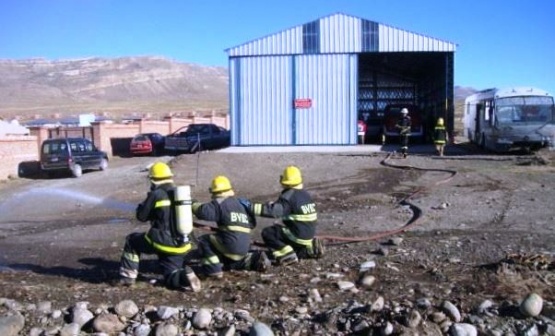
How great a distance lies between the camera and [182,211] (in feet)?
25.1

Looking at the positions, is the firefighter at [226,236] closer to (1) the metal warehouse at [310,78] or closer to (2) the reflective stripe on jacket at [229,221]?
(2) the reflective stripe on jacket at [229,221]

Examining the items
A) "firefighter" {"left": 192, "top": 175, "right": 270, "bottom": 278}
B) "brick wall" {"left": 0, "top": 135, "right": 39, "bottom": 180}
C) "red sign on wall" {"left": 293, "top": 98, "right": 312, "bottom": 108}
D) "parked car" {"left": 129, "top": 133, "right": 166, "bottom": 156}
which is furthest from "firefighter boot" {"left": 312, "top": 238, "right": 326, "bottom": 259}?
"parked car" {"left": 129, "top": 133, "right": 166, "bottom": 156}

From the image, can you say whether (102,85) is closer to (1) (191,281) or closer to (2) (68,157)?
(2) (68,157)

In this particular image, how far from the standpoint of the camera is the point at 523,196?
1466 cm

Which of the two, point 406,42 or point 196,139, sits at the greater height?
point 406,42

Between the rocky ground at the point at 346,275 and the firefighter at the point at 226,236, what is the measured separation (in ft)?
0.65

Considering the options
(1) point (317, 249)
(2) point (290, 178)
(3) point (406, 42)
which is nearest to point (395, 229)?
(1) point (317, 249)

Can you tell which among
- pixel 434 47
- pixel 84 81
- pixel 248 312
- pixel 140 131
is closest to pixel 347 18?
pixel 434 47

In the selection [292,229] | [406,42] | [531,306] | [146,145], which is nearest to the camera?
[531,306]

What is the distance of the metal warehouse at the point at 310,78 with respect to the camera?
30750 millimetres

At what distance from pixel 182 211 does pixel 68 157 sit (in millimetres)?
20114

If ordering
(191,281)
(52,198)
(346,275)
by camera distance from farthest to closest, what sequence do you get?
(52,198)
(346,275)
(191,281)

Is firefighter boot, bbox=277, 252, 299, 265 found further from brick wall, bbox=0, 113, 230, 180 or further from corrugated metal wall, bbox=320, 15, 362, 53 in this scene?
corrugated metal wall, bbox=320, 15, 362, 53

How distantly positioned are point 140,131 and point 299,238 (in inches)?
1289
